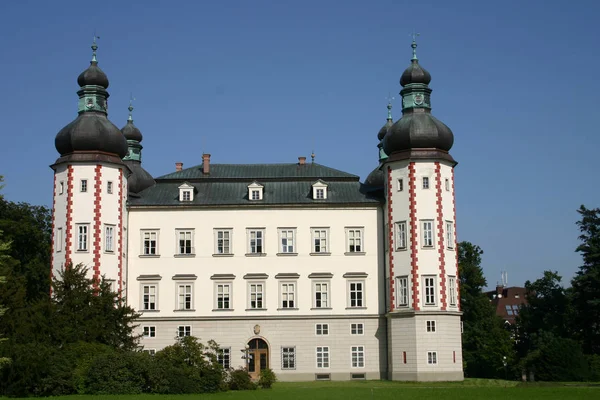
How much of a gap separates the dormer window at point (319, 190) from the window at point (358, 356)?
899cm

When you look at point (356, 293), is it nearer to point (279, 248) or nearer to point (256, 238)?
point (279, 248)

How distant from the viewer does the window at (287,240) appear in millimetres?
52406

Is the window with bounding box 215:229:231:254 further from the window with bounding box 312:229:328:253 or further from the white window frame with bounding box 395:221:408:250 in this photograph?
the white window frame with bounding box 395:221:408:250

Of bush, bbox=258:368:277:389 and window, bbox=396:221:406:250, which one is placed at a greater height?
window, bbox=396:221:406:250

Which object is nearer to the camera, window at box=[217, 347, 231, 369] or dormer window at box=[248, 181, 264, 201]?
window at box=[217, 347, 231, 369]

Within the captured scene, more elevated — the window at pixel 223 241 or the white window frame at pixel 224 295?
the window at pixel 223 241

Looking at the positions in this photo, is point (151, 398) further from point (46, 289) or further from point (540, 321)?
point (540, 321)

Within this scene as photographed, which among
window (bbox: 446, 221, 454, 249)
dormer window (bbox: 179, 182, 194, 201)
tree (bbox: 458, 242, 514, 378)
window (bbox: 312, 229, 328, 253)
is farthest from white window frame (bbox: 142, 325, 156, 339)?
tree (bbox: 458, 242, 514, 378)

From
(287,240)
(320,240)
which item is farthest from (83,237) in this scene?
(320,240)

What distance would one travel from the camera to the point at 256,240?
2066 inches

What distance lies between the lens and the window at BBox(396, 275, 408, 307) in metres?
48.9

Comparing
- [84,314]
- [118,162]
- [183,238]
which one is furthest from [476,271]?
[84,314]

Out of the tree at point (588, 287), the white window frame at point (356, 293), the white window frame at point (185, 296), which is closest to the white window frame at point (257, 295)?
the white window frame at point (185, 296)

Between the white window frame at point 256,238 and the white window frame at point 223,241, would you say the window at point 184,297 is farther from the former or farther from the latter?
the white window frame at point 256,238
